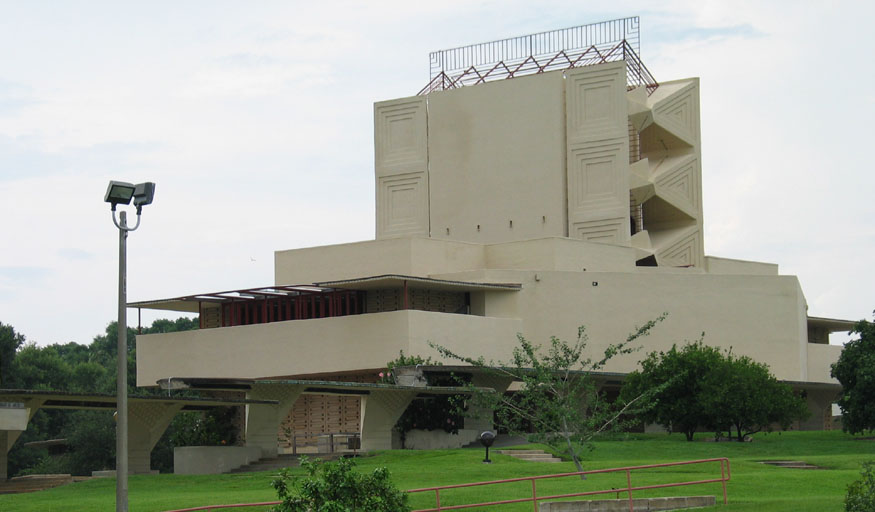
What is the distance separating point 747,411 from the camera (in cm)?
5109

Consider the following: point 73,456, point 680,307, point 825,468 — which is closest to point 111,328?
point 73,456

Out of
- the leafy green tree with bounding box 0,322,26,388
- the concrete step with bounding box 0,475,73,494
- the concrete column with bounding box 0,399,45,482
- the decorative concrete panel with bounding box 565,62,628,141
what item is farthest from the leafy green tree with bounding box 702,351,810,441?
the leafy green tree with bounding box 0,322,26,388

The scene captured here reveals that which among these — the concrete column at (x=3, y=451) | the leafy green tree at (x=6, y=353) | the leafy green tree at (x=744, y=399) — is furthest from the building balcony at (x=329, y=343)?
the leafy green tree at (x=6, y=353)

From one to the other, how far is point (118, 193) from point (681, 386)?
3504 centimetres

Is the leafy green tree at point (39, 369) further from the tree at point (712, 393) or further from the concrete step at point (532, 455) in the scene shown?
the concrete step at point (532, 455)

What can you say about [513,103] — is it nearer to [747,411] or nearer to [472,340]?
[472,340]

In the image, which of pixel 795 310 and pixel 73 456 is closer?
pixel 795 310

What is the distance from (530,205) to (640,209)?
22.4 ft

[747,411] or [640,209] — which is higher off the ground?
[640,209]

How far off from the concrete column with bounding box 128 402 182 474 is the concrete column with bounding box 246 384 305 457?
253 centimetres

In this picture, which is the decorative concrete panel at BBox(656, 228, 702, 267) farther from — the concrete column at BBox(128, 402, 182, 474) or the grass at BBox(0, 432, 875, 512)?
the concrete column at BBox(128, 402, 182, 474)

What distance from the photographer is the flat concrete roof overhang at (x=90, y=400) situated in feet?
122

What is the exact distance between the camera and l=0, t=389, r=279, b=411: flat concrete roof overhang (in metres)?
37.3

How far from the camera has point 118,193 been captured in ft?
68.1
